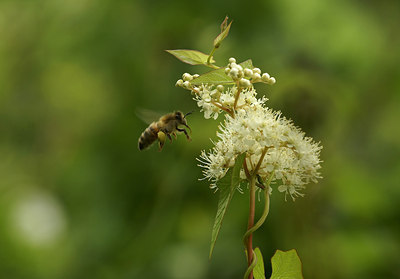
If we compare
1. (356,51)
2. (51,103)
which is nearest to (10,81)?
(51,103)

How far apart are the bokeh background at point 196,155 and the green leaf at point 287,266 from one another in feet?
7.89

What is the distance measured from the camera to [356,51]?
494 cm

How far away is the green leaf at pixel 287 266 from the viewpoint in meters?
1.23

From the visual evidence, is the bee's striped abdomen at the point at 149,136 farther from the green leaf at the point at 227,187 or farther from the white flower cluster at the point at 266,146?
the green leaf at the point at 227,187

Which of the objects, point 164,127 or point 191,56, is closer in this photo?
point 191,56

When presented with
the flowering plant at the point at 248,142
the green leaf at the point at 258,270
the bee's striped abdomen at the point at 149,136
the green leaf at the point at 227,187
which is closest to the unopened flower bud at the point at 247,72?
the flowering plant at the point at 248,142

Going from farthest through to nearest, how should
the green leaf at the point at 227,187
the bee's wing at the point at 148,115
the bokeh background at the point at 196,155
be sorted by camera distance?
1. the bokeh background at the point at 196,155
2. the bee's wing at the point at 148,115
3. the green leaf at the point at 227,187

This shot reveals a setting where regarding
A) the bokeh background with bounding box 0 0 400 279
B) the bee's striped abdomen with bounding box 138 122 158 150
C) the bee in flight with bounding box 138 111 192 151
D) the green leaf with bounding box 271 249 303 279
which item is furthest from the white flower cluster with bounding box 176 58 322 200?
the bokeh background with bounding box 0 0 400 279

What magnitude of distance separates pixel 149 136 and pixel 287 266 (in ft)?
3.18

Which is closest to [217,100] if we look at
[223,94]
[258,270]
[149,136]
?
[223,94]

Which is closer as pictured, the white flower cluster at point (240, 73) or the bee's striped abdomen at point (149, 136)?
the white flower cluster at point (240, 73)

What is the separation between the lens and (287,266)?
1.24 metres

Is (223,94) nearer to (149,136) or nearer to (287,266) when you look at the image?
(287,266)

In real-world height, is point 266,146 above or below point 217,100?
below
